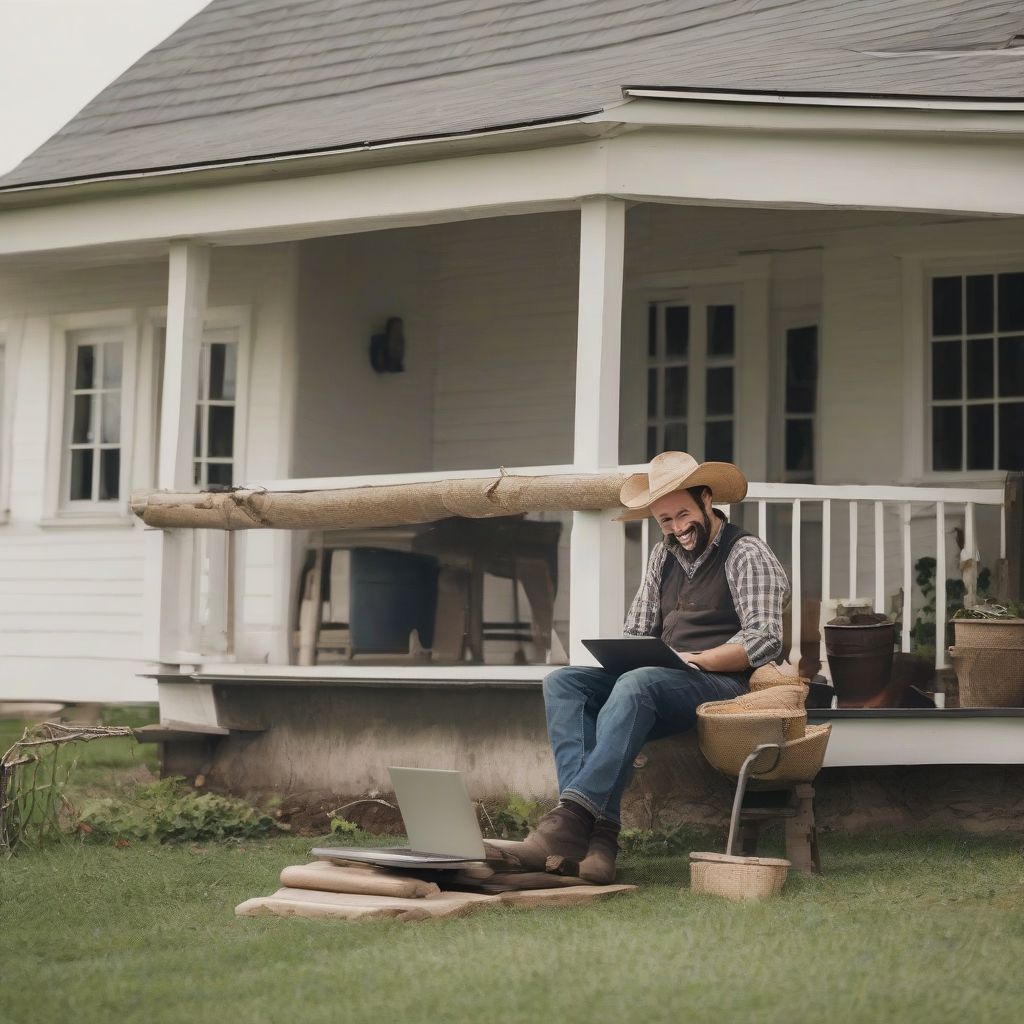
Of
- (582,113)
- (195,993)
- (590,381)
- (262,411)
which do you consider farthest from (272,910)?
(262,411)

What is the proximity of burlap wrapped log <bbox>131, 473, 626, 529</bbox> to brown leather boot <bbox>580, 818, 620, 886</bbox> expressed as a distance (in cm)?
176

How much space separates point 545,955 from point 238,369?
258 inches

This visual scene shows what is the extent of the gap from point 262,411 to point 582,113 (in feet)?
12.7

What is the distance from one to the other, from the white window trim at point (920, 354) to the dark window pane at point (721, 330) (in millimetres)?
1220

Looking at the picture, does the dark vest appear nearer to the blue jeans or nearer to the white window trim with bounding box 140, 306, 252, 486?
the blue jeans

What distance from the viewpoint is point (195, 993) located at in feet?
13.5

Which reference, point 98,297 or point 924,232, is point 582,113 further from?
point 98,297

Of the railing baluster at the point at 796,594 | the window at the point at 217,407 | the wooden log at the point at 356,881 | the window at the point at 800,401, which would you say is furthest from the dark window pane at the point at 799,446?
the wooden log at the point at 356,881

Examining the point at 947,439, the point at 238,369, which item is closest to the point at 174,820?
the point at 238,369

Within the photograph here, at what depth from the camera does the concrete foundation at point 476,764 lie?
23.2ft

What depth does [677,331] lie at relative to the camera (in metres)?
10.5

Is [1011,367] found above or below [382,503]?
above

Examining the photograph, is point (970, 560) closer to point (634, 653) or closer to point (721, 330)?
point (634, 653)

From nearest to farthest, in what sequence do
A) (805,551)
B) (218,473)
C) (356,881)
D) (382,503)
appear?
(356,881), (382,503), (805,551), (218,473)
